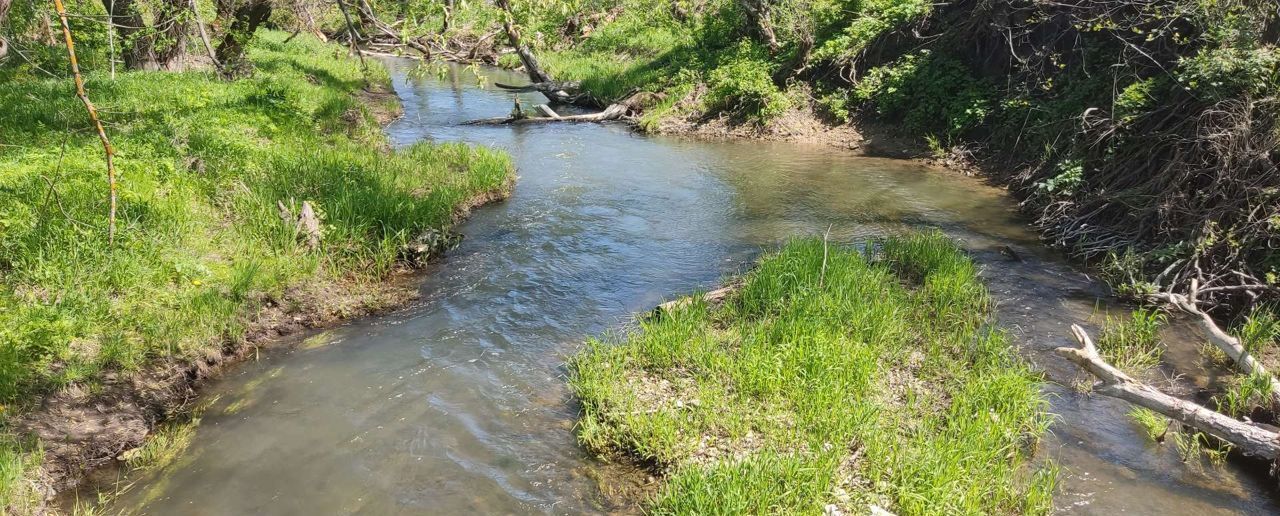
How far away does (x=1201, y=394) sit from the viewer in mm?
6082

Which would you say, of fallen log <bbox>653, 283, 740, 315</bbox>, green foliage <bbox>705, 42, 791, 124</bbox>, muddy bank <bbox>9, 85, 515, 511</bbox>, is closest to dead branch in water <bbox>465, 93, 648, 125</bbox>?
green foliage <bbox>705, 42, 791, 124</bbox>

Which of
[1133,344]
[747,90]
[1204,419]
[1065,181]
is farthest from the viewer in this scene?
[747,90]

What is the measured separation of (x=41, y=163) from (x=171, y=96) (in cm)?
532

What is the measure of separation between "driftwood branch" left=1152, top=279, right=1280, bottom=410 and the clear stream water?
0.44 metres

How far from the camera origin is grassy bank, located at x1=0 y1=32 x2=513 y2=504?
5.82 metres

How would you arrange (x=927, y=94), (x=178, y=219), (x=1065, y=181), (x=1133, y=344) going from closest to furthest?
(x=1133, y=344), (x=178, y=219), (x=1065, y=181), (x=927, y=94)

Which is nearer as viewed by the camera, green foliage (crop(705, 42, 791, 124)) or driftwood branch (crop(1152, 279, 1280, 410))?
driftwood branch (crop(1152, 279, 1280, 410))

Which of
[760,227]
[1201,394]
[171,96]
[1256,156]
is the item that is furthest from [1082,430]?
[171,96]

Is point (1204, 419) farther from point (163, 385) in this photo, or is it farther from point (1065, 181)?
point (163, 385)

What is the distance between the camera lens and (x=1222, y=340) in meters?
6.04

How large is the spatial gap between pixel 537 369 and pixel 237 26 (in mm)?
17884

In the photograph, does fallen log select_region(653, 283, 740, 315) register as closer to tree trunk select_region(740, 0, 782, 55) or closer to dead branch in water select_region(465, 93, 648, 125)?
dead branch in water select_region(465, 93, 648, 125)

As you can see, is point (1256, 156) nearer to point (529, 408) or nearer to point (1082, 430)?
point (1082, 430)

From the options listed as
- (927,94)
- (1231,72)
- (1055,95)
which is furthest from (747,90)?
(1231,72)
